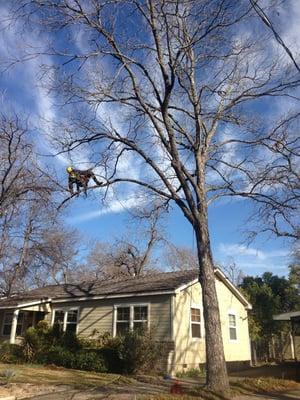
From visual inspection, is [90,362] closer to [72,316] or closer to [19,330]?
[72,316]

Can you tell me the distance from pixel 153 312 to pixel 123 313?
71.6 inches

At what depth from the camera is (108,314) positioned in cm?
1970

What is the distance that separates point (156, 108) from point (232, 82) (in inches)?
102

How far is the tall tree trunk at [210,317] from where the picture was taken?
10.5m

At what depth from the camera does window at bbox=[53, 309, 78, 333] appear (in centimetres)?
2106

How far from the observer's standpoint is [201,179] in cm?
1273

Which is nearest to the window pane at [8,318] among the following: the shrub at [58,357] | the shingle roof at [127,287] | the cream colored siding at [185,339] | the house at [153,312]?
the house at [153,312]

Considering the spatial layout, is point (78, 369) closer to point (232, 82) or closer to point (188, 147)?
point (188, 147)

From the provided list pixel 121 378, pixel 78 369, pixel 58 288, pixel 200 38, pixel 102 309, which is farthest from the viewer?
pixel 58 288

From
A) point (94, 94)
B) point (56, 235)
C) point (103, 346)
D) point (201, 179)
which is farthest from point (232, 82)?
point (56, 235)

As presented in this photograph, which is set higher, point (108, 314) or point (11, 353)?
point (108, 314)

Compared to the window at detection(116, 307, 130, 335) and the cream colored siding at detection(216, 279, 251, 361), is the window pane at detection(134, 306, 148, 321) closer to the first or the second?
the window at detection(116, 307, 130, 335)

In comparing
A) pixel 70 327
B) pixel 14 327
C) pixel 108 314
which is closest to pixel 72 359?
pixel 108 314

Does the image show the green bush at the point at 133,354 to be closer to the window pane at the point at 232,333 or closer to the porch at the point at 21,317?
the window pane at the point at 232,333
